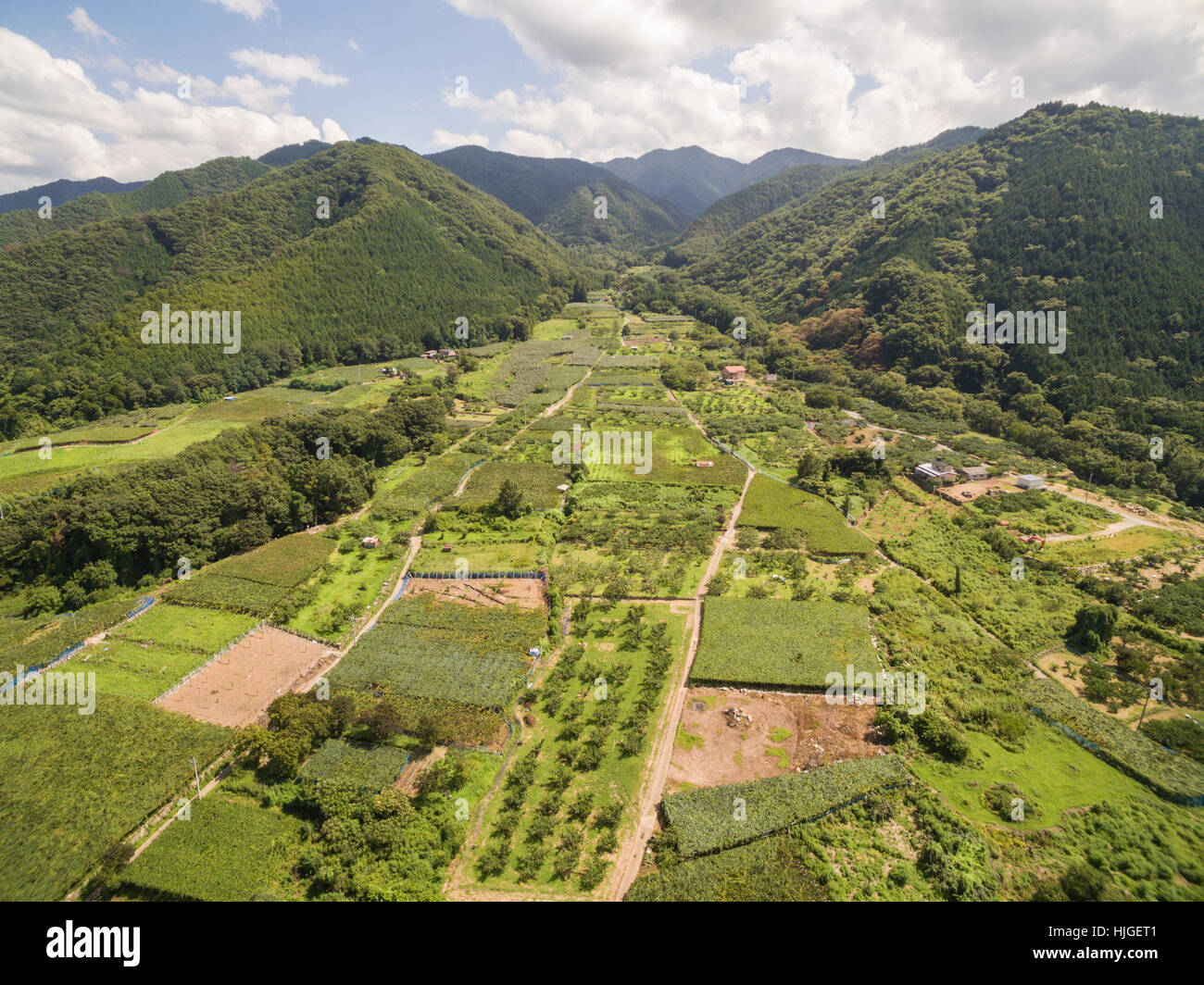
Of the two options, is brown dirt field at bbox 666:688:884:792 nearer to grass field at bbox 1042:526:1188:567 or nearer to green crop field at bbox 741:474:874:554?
green crop field at bbox 741:474:874:554

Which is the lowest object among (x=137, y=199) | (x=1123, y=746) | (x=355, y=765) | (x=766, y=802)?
(x=766, y=802)

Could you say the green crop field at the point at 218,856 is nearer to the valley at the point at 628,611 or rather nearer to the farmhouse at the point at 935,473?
the valley at the point at 628,611

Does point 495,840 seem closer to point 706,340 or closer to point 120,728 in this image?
point 120,728

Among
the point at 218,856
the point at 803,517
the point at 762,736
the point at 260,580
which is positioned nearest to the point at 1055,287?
the point at 803,517

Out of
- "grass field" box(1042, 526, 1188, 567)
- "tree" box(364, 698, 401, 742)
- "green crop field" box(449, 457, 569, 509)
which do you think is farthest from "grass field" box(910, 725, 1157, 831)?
"green crop field" box(449, 457, 569, 509)

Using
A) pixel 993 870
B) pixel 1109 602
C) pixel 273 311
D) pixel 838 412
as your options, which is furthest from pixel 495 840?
pixel 273 311

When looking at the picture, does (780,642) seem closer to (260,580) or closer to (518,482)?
(518,482)
